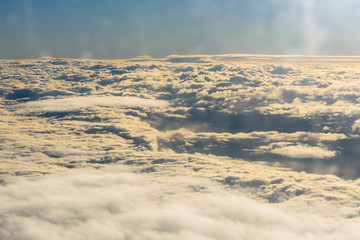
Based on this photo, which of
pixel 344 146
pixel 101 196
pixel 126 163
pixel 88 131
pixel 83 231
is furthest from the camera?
pixel 88 131

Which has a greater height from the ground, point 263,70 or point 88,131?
point 263,70

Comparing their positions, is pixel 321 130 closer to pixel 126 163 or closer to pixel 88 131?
pixel 126 163

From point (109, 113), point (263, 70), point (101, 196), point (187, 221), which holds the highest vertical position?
point (263, 70)

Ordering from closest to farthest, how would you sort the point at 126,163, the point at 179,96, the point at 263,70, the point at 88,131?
the point at 126,163 → the point at 88,131 → the point at 179,96 → the point at 263,70

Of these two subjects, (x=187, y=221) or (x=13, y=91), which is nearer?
(x=187, y=221)

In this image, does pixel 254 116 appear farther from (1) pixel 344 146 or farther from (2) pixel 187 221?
(2) pixel 187 221

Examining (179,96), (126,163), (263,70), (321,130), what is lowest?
(126,163)

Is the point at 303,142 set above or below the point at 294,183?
above

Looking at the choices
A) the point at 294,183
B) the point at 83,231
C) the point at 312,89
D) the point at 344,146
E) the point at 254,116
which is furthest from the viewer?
the point at 312,89

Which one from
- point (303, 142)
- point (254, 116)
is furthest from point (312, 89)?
point (303, 142)

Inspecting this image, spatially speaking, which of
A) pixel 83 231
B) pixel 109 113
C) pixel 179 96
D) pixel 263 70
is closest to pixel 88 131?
pixel 109 113
